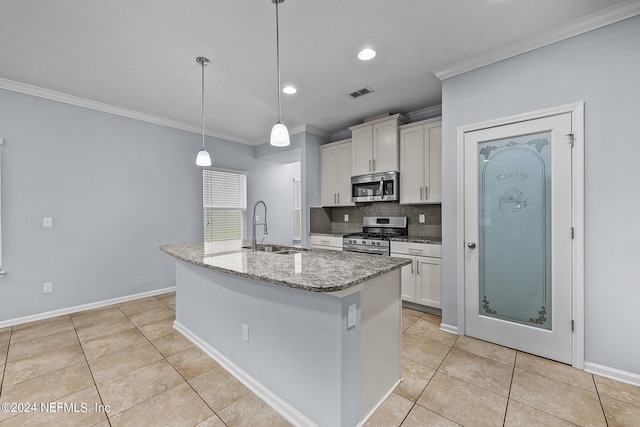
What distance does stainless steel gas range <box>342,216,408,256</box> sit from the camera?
3.70 metres

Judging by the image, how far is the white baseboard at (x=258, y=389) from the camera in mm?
1610

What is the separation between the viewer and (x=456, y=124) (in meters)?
2.76

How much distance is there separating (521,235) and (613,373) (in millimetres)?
1151

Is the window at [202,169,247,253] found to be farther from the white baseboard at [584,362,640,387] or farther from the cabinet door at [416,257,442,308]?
the white baseboard at [584,362,640,387]

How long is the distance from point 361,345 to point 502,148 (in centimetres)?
221

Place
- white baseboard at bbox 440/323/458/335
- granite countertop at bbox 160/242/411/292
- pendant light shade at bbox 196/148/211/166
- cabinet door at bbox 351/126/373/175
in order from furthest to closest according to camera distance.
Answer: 1. cabinet door at bbox 351/126/373/175
2. pendant light shade at bbox 196/148/211/166
3. white baseboard at bbox 440/323/458/335
4. granite countertop at bbox 160/242/411/292

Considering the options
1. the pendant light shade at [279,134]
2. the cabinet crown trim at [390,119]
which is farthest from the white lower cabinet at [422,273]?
the pendant light shade at [279,134]

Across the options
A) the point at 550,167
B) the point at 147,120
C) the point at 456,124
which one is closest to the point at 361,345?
the point at 550,167

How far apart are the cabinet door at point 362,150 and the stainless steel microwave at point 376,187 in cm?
12

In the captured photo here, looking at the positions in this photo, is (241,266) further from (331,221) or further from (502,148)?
(331,221)

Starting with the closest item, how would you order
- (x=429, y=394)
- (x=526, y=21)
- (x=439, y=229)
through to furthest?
(x=429, y=394) < (x=526, y=21) < (x=439, y=229)

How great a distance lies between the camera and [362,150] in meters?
4.19

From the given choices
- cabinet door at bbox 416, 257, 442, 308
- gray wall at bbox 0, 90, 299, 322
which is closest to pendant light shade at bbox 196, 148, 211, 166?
gray wall at bbox 0, 90, 299, 322

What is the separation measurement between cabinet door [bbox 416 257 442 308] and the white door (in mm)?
518
